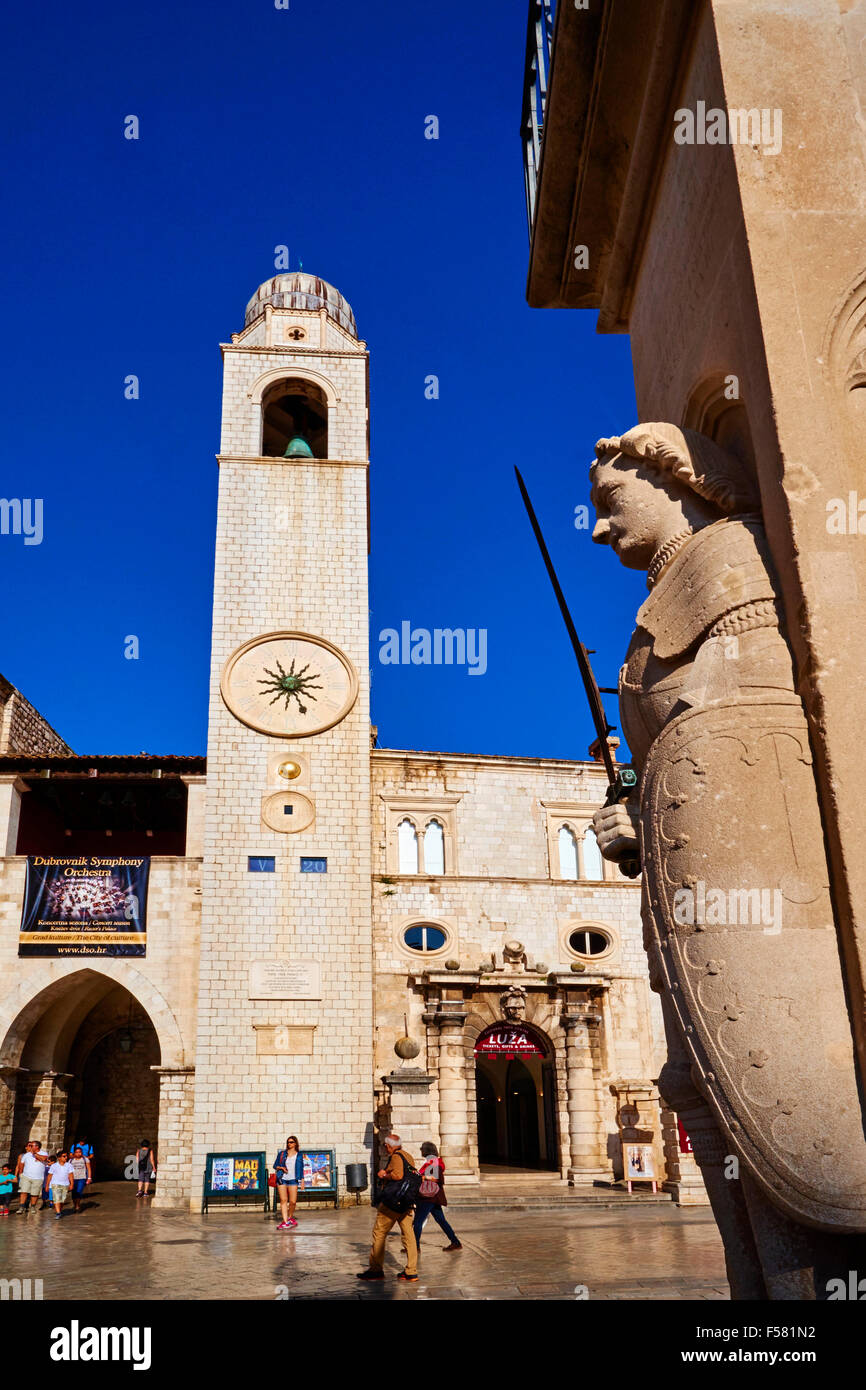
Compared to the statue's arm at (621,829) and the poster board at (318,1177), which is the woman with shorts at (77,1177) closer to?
the poster board at (318,1177)

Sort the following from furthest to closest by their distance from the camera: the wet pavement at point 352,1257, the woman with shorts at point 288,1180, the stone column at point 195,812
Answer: the stone column at point 195,812 → the woman with shorts at point 288,1180 → the wet pavement at point 352,1257

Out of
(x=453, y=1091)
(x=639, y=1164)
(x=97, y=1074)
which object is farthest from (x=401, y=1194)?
(x=97, y=1074)

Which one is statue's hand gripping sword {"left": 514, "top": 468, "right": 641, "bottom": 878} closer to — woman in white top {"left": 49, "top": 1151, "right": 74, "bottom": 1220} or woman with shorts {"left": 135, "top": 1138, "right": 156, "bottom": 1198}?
woman in white top {"left": 49, "top": 1151, "right": 74, "bottom": 1220}

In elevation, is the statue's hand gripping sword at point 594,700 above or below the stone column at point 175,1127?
above

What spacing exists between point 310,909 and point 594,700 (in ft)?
56.4

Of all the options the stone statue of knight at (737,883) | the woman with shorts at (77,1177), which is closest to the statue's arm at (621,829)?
the stone statue of knight at (737,883)

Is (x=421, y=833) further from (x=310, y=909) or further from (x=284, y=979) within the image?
(x=284, y=979)

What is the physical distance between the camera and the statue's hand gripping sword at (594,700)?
387 cm

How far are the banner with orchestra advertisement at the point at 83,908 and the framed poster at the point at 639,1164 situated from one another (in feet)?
34.7

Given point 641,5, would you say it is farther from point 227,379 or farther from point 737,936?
point 227,379

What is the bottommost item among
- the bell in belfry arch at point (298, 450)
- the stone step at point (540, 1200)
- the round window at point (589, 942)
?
the stone step at point (540, 1200)

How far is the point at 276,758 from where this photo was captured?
22.1m

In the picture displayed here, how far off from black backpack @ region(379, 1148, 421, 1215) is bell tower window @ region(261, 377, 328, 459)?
1963 cm

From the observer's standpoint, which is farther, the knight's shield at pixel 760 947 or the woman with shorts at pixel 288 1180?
the woman with shorts at pixel 288 1180
